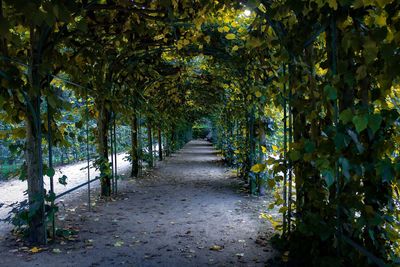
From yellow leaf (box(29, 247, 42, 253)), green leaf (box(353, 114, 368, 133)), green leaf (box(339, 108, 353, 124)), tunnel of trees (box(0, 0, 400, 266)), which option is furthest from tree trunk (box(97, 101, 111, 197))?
green leaf (box(353, 114, 368, 133))

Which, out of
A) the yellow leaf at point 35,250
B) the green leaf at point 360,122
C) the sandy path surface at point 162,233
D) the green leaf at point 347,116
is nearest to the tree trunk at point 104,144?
the sandy path surface at point 162,233

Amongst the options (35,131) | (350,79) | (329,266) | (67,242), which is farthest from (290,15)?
(67,242)

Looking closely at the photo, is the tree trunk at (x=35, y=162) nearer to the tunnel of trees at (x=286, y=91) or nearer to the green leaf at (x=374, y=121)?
the tunnel of trees at (x=286, y=91)

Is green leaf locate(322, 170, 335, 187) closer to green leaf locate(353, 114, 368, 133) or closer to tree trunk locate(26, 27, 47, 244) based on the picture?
green leaf locate(353, 114, 368, 133)

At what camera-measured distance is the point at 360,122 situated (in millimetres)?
1746

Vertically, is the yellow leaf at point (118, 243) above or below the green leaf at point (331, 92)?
below

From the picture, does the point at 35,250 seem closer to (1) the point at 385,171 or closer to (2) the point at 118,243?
(2) the point at 118,243

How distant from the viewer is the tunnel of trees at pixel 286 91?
2105mm

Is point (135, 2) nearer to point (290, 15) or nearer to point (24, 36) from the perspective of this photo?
point (24, 36)

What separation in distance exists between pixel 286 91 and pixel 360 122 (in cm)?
172

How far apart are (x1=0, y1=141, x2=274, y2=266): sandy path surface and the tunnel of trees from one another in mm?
442

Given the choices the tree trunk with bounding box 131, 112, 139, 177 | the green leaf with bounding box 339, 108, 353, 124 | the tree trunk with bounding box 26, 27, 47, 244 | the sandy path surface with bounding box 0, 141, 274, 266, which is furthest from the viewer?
the tree trunk with bounding box 131, 112, 139, 177

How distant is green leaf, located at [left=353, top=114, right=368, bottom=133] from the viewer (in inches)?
68.1

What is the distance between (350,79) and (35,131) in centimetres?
372
